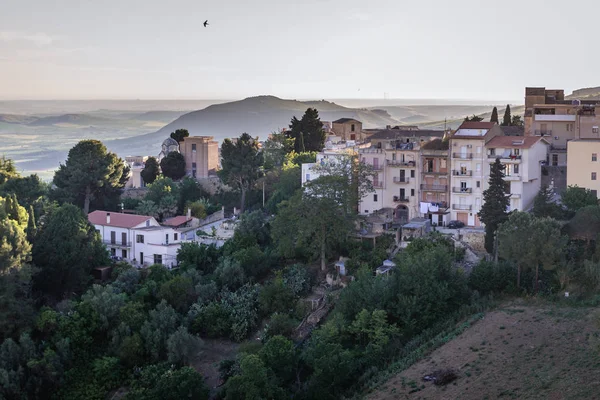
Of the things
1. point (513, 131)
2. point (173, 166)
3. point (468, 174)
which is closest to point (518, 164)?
point (468, 174)

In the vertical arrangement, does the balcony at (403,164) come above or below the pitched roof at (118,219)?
above

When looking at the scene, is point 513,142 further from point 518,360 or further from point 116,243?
point 116,243

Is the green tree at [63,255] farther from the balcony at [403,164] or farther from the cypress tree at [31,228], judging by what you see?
the balcony at [403,164]

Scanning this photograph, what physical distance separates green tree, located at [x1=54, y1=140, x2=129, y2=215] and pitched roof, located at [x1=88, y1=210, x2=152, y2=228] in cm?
391

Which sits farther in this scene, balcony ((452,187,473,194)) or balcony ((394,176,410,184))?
balcony ((394,176,410,184))

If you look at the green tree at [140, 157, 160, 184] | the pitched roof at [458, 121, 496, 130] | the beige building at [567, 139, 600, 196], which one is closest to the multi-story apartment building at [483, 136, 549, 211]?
the pitched roof at [458, 121, 496, 130]

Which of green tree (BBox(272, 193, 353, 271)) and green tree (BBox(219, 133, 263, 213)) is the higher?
green tree (BBox(219, 133, 263, 213))

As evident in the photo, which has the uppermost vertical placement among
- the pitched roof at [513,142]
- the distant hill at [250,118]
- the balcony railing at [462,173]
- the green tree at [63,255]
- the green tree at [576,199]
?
the distant hill at [250,118]

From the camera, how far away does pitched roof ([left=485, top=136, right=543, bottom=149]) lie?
114 ft

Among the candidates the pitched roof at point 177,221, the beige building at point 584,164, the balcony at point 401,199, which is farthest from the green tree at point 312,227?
the beige building at point 584,164

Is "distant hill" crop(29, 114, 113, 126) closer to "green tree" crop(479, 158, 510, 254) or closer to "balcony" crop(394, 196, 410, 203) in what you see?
"balcony" crop(394, 196, 410, 203)

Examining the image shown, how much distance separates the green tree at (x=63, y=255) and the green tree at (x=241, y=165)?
31.4 feet

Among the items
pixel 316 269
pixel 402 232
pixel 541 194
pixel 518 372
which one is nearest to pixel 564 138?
pixel 541 194

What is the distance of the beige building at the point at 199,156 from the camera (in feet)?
160
